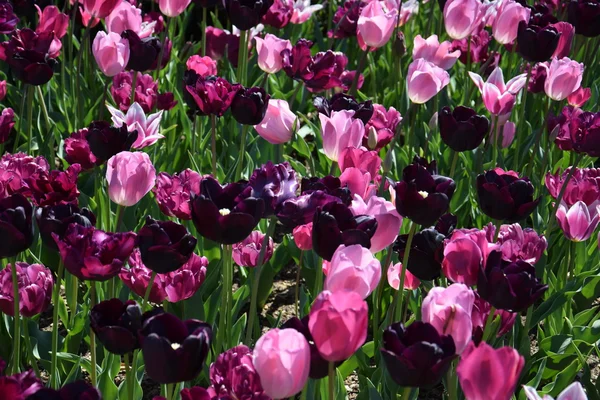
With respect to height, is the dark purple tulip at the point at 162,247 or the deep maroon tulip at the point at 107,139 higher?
the dark purple tulip at the point at 162,247

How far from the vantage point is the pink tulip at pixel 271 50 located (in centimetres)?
276

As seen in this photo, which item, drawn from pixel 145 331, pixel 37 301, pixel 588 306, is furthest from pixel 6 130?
pixel 588 306

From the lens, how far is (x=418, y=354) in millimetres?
1244

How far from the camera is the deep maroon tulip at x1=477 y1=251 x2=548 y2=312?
4.86 feet

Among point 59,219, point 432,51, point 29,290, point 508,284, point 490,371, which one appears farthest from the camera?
point 432,51

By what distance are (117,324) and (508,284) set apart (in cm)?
63

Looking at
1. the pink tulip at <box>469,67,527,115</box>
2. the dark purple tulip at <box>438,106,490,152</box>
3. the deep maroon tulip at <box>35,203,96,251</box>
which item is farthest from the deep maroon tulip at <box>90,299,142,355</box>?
the pink tulip at <box>469,67,527,115</box>

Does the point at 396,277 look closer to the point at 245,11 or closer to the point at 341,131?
the point at 341,131

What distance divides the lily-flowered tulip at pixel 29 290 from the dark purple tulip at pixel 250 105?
0.64 m

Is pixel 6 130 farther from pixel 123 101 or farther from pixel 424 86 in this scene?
pixel 424 86

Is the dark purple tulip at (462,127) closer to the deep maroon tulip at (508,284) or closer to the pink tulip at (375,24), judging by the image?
the pink tulip at (375,24)

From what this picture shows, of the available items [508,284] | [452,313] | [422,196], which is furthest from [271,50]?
[452,313]

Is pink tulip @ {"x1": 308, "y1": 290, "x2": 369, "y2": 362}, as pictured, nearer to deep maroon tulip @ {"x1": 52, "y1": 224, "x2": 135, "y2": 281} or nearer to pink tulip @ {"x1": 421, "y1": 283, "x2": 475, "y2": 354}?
pink tulip @ {"x1": 421, "y1": 283, "x2": 475, "y2": 354}

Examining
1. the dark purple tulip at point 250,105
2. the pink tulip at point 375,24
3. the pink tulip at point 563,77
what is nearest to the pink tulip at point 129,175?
the dark purple tulip at point 250,105
